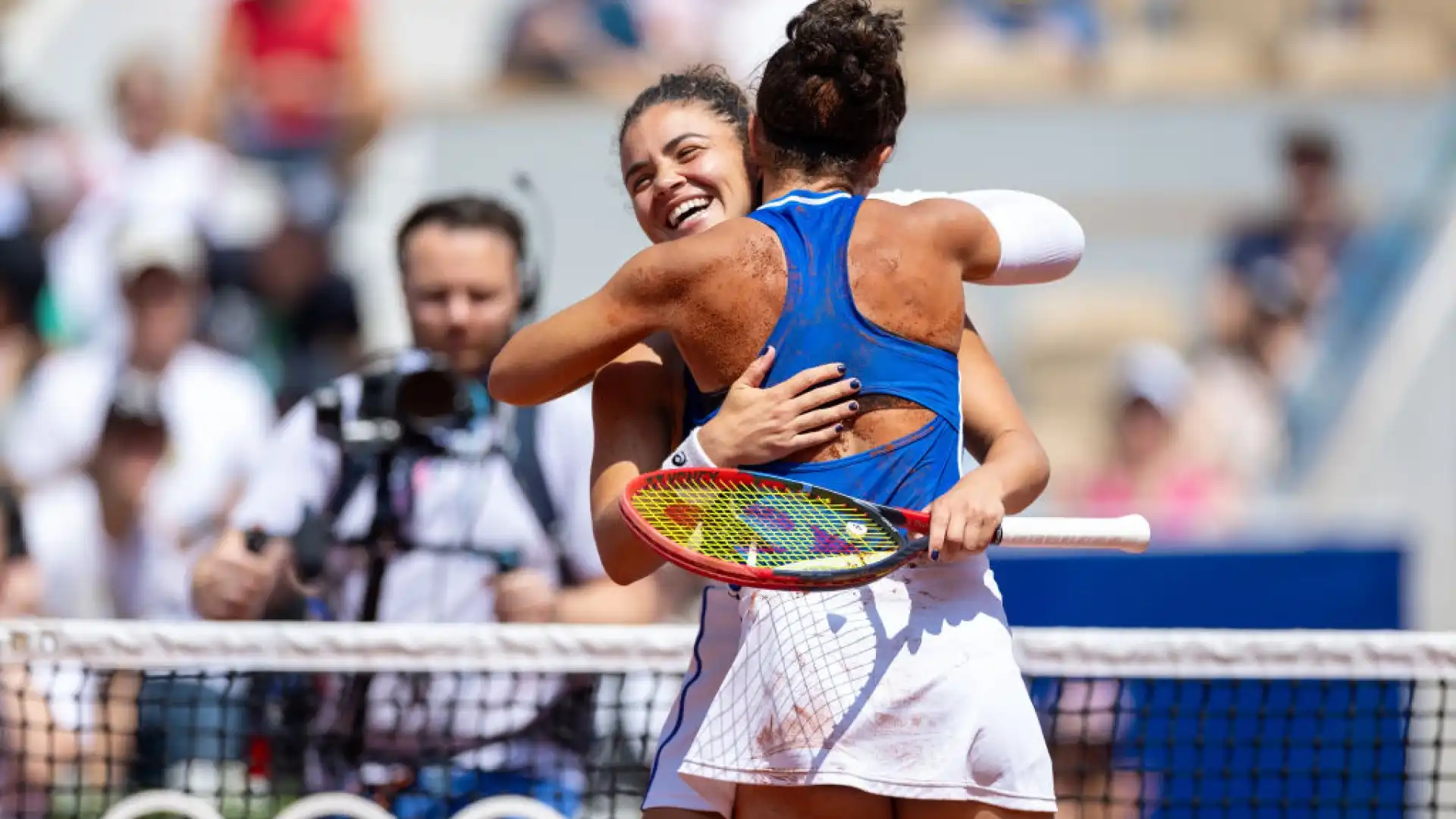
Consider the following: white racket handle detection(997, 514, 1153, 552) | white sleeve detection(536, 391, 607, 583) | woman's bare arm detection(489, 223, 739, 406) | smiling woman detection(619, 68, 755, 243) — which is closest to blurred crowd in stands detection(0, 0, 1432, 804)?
white sleeve detection(536, 391, 607, 583)

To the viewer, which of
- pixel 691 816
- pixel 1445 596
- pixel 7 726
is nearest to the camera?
pixel 691 816

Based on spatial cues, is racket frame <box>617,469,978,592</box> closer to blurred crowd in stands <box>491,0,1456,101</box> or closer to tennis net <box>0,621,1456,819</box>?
tennis net <box>0,621,1456,819</box>

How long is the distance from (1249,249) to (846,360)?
829 cm

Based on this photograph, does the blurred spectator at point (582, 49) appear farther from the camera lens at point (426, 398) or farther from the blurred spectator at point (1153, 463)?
the camera lens at point (426, 398)

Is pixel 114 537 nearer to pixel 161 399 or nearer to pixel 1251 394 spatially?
pixel 161 399

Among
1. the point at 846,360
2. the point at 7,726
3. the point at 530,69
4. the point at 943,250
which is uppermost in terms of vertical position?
A: the point at 530,69

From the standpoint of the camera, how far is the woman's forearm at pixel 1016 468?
9.91 feet

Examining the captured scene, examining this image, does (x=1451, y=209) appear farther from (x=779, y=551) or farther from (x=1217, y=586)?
(x=779, y=551)

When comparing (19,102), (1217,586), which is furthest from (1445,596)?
(19,102)

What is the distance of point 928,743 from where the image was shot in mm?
2922

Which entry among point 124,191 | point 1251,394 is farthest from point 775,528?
point 124,191

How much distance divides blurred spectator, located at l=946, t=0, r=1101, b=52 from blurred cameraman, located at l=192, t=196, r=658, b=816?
837 centimetres

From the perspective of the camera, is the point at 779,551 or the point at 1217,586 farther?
the point at 1217,586

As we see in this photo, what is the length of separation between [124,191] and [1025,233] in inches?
326
